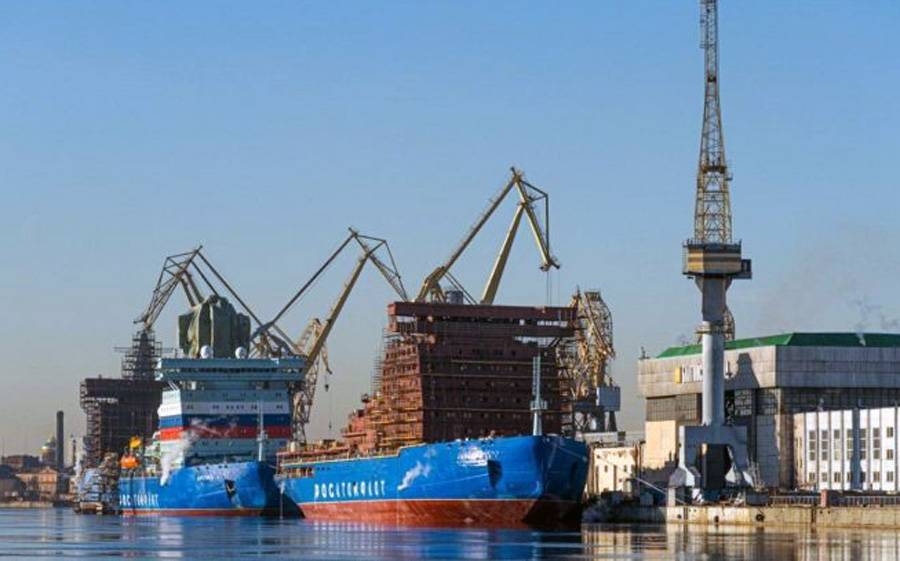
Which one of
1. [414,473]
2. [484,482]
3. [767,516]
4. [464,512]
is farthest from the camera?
[414,473]

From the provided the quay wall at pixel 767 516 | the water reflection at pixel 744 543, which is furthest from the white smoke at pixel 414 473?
the water reflection at pixel 744 543

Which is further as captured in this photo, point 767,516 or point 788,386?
point 788,386

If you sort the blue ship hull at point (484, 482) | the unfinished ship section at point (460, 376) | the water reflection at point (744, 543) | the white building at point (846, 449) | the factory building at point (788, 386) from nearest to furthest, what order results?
the water reflection at point (744, 543) < the blue ship hull at point (484, 482) < the white building at point (846, 449) < the factory building at point (788, 386) < the unfinished ship section at point (460, 376)

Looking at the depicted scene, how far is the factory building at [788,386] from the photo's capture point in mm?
175375

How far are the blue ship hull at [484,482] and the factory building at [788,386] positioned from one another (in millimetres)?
21139

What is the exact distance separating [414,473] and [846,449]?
36703 mm

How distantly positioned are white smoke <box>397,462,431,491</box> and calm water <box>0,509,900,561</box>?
9936mm

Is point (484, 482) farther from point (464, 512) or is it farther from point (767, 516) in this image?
point (767, 516)

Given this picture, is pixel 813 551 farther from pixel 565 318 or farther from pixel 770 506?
pixel 565 318

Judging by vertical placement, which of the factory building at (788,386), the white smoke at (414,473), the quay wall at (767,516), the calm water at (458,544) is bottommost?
the calm water at (458,544)

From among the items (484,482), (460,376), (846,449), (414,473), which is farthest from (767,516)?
(460,376)

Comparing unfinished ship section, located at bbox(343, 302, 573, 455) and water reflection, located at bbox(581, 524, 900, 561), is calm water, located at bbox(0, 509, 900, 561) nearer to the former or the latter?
water reflection, located at bbox(581, 524, 900, 561)

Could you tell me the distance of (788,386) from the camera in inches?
6900

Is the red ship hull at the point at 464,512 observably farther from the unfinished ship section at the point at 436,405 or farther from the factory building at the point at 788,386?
the factory building at the point at 788,386
